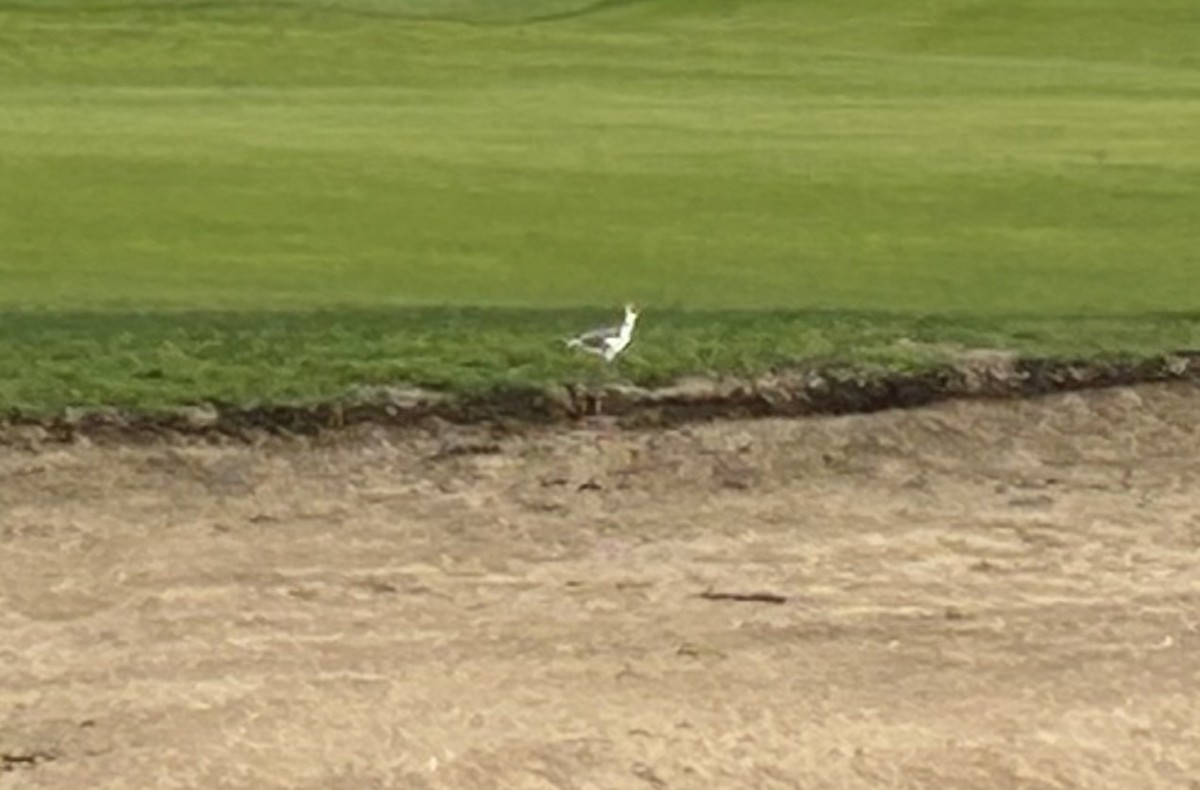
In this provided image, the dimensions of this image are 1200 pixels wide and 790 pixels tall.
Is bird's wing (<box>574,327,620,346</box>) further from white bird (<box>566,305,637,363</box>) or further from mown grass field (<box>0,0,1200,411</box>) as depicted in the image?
mown grass field (<box>0,0,1200,411</box>)

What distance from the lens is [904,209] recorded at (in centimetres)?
1159

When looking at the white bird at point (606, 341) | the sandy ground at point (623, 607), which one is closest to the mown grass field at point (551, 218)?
the white bird at point (606, 341)

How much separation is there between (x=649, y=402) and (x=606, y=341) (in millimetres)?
259

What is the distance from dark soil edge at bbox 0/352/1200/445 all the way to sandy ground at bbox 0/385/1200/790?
0.38ft

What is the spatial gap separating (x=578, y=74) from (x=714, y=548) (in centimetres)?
935

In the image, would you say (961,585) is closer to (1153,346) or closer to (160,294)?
(1153,346)

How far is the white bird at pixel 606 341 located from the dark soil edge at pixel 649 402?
138 millimetres

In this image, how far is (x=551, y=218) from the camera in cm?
1112

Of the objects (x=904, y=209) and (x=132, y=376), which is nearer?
(x=132, y=376)

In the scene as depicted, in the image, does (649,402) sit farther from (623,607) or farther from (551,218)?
(551,218)

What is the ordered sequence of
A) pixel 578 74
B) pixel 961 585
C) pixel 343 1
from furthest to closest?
pixel 343 1 < pixel 578 74 < pixel 961 585

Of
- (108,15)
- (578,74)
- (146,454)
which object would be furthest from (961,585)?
(108,15)

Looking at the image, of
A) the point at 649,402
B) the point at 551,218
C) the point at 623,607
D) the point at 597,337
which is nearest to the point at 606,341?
the point at 597,337

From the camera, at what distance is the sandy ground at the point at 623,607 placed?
21.2 feet
